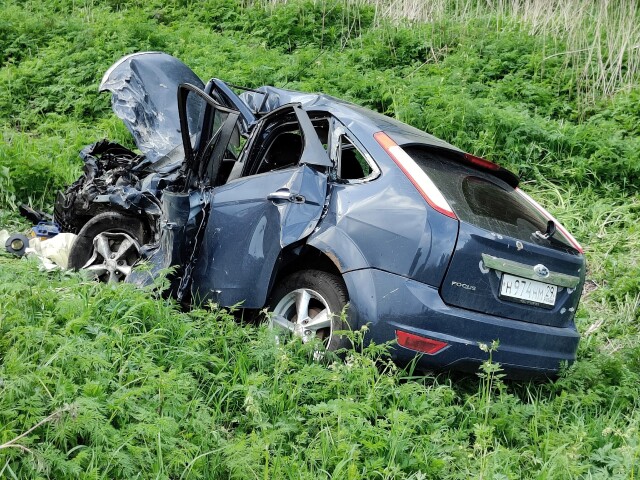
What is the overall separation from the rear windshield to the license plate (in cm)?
26

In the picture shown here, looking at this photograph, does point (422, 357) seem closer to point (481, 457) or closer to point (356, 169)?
point (481, 457)

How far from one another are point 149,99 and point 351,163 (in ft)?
7.43

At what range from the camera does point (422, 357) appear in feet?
14.4

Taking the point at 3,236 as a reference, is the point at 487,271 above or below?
above

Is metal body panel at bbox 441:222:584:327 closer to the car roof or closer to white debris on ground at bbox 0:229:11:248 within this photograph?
the car roof

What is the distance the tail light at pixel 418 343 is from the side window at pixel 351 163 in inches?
40.3

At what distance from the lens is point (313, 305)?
486 centimetres

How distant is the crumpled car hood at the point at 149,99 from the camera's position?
21.2 feet

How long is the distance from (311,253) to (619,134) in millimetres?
5111

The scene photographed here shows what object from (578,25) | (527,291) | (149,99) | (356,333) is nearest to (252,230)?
(356,333)

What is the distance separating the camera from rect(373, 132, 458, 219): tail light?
4.45 metres

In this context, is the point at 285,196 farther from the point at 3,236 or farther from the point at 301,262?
the point at 3,236

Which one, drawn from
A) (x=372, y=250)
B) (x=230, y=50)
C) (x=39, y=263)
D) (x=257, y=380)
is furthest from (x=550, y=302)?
(x=230, y=50)

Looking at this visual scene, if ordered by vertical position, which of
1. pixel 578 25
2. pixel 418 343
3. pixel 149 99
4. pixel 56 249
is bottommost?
pixel 56 249
